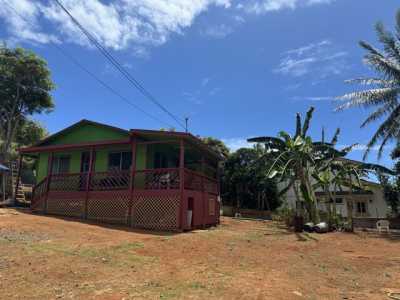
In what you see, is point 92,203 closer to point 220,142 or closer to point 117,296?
point 117,296

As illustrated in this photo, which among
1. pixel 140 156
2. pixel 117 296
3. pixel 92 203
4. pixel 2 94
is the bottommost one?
pixel 117 296

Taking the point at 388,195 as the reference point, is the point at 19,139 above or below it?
above

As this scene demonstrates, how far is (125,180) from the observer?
1543 centimetres

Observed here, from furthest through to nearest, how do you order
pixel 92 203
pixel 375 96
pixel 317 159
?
pixel 317 159
pixel 375 96
pixel 92 203

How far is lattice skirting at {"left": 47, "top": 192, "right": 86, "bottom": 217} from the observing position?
15930 mm

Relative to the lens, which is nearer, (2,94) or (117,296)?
(117,296)

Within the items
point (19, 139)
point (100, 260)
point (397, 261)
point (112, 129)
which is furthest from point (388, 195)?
point (19, 139)

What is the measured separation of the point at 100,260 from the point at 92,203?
346 inches

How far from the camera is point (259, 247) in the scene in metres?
10.6

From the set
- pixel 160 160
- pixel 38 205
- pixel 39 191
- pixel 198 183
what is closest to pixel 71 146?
pixel 39 191

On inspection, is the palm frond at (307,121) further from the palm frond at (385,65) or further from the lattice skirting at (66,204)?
the lattice skirting at (66,204)

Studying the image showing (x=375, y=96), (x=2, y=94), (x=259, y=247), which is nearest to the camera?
(x=259, y=247)

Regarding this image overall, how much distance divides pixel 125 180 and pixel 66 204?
351 centimetres

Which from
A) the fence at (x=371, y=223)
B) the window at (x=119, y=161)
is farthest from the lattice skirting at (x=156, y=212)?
the fence at (x=371, y=223)
